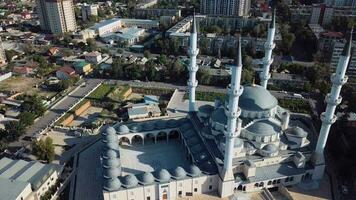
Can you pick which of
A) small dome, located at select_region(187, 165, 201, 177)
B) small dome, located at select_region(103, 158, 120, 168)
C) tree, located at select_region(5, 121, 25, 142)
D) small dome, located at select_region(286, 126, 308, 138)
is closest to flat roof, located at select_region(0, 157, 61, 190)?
tree, located at select_region(5, 121, 25, 142)

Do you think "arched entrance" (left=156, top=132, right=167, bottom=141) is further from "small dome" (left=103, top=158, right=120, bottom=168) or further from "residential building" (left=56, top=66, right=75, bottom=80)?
"residential building" (left=56, top=66, right=75, bottom=80)

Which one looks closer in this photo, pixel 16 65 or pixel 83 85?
pixel 83 85

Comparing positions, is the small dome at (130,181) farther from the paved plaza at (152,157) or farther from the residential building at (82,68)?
the residential building at (82,68)

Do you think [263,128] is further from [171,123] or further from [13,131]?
[13,131]

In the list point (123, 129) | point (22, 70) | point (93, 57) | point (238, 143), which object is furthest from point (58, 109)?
point (238, 143)

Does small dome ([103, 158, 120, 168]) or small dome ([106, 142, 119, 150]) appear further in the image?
small dome ([106, 142, 119, 150])

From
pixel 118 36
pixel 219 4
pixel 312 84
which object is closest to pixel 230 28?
pixel 219 4

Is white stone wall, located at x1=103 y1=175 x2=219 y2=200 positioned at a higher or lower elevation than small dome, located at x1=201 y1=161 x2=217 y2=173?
lower

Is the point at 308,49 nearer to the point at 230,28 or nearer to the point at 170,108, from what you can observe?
the point at 230,28

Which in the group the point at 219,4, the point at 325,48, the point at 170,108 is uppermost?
the point at 219,4

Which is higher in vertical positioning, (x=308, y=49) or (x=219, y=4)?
(x=219, y=4)
